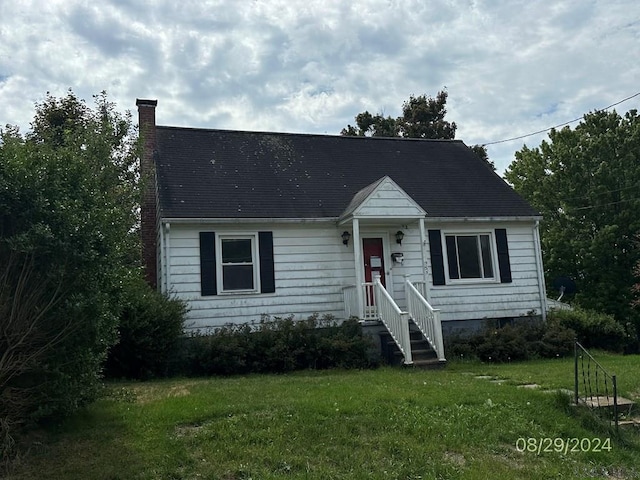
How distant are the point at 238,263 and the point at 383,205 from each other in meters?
3.75

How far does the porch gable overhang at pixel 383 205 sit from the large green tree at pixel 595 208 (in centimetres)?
1592

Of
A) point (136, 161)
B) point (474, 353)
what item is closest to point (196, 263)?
point (136, 161)

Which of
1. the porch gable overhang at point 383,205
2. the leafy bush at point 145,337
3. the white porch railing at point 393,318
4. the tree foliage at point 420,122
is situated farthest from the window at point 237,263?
the tree foliage at point 420,122

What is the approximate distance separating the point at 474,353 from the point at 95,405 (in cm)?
865

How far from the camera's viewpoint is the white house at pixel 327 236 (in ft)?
42.0

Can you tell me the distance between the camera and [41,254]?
17.7ft

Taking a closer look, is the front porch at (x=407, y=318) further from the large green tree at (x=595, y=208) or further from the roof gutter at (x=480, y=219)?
the large green tree at (x=595, y=208)

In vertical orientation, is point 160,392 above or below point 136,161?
below

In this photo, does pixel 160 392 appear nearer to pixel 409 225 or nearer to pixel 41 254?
pixel 41 254

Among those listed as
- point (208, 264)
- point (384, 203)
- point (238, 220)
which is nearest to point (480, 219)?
point (384, 203)

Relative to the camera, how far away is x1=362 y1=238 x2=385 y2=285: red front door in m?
14.3

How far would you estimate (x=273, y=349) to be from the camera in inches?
448
